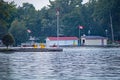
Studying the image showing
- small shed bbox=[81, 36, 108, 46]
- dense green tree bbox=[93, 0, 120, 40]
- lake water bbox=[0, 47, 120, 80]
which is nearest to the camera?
lake water bbox=[0, 47, 120, 80]

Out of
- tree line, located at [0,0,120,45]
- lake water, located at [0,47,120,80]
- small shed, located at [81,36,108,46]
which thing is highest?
tree line, located at [0,0,120,45]

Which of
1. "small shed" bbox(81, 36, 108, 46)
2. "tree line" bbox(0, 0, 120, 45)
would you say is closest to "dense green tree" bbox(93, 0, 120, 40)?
"tree line" bbox(0, 0, 120, 45)

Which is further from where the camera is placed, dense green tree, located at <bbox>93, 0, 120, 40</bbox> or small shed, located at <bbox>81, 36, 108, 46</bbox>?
dense green tree, located at <bbox>93, 0, 120, 40</bbox>

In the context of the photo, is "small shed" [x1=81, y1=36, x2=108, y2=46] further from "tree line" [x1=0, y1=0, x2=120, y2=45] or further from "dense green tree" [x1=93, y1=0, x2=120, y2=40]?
"dense green tree" [x1=93, y1=0, x2=120, y2=40]

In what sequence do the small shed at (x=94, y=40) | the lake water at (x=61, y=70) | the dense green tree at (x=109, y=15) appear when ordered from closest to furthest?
the lake water at (x=61, y=70), the small shed at (x=94, y=40), the dense green tree at (x=109, y=15)

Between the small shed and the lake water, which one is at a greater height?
the small shed

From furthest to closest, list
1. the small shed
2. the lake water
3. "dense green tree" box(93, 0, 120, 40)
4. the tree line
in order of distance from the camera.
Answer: the tree line → "dense green tree" box(93, 0, 120, 40) → the small shed → the lake water

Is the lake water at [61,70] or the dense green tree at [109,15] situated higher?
the dense green tree at [109,15]

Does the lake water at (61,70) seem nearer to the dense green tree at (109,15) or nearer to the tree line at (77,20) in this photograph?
the tree line at (77,20)

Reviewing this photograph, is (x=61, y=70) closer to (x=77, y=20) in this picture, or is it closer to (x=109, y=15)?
(x=109, y=15)

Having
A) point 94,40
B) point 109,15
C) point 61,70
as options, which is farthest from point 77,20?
point 61,70

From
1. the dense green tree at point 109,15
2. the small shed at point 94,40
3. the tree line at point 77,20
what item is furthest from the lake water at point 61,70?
the dense green tree at point 109,15

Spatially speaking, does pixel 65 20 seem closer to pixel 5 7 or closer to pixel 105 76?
pixel 5 7

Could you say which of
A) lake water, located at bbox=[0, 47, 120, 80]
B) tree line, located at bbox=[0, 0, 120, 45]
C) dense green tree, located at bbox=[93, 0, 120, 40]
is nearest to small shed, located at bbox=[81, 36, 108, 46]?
tree line, located at bbox=[0, 0, 120, 45]
